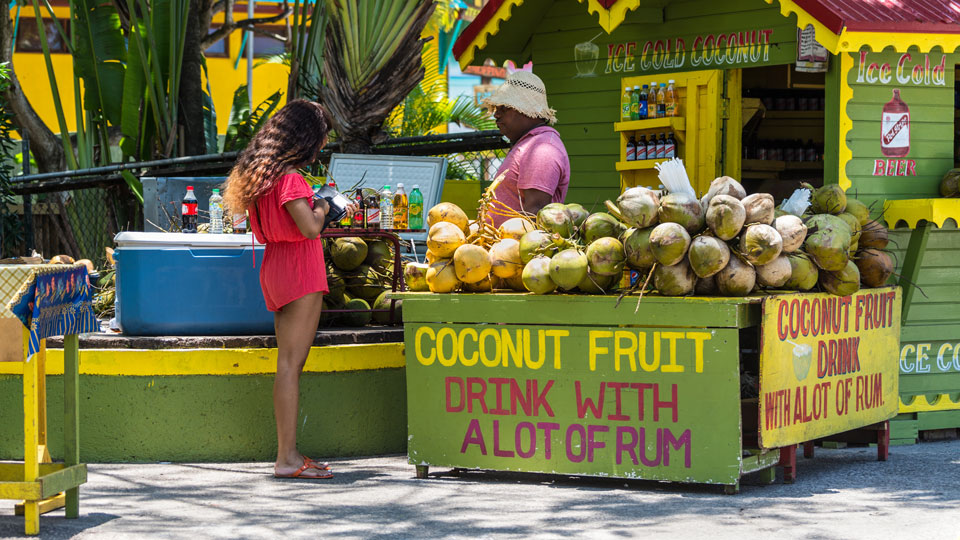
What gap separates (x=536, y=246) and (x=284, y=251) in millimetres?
1259

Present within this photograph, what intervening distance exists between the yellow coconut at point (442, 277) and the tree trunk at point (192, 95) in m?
5.95

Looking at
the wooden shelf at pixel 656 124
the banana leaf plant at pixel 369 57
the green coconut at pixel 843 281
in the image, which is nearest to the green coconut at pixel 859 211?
the green coconut at pixel 843 281

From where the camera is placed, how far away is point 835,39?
6406 mm

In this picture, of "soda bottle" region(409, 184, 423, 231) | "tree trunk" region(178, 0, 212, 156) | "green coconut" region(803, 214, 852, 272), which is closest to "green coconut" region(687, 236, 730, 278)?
"green coconut" region(803, 214, 852, 272)

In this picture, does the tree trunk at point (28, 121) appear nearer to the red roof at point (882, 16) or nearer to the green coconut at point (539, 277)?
the green coconut at point (539, 277)

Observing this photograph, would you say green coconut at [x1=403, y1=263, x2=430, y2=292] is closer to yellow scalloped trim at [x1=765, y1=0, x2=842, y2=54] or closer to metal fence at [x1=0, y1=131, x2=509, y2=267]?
yellow scalloped trim at [x1=765, y1=0, x2=842, y2=54]

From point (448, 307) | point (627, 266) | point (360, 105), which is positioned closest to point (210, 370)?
point (448, 307)

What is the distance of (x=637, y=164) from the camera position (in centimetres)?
822

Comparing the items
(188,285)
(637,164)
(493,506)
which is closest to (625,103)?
(637,164)

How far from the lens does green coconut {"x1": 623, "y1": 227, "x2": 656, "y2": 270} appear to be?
17.5 ft

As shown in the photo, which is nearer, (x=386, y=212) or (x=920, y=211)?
(x=920, y=211)

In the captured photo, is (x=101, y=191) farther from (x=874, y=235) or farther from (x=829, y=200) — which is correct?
(x=874, y=235)

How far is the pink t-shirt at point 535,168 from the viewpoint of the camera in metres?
6.23

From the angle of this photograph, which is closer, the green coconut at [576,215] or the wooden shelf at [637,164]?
the green coconut at [576,215]
